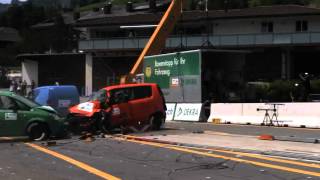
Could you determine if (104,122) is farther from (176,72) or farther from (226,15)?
(226,15)

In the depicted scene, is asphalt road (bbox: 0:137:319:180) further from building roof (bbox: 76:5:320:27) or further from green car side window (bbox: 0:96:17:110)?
building roof (bbox: 76:5:320:27)

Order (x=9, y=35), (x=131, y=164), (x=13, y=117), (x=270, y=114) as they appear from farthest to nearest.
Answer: (x=9, y=35) < (x=270, y=114) < (x=13, y=117) < (x=131, y=164)

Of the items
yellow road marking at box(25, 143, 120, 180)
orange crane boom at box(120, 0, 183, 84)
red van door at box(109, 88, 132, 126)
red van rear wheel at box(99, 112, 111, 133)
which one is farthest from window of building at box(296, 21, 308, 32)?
yellow road marking at box(25, 143, 120, 180)

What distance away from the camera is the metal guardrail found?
57875mm

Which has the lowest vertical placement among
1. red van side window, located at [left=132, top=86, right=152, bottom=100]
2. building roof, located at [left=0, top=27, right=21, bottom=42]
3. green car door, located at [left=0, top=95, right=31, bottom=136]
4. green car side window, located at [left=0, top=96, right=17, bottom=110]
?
green car door, located at [left=0, top=95, right=31, bottom=136]

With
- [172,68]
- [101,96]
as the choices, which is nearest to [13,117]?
[101,96]

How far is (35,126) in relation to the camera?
60.9 ft

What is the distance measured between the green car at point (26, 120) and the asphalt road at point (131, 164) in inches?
64.9

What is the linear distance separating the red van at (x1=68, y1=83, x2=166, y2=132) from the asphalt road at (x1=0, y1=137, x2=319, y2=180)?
421 cm

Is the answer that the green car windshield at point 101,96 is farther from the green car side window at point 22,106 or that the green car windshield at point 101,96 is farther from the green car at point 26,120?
the green car side window at point 22,106

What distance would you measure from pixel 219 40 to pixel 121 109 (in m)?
Result: 40.3

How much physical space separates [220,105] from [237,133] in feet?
21.6

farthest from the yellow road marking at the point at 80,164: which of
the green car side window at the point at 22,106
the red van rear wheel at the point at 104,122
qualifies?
the red van rear wheel at the point at 104,122

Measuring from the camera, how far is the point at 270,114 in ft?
79.7
